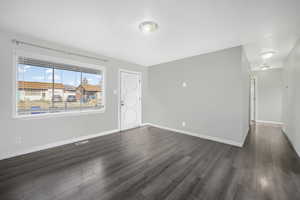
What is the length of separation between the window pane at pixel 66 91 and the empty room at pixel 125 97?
2 cm

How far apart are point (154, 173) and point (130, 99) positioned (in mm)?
3092

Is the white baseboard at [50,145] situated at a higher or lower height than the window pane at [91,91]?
lower

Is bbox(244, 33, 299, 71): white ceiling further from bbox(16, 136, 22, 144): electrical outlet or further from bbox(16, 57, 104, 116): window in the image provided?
bbox(16, 136, 22, 144): electrical outlet

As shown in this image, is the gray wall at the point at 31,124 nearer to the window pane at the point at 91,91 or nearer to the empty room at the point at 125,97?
the empty room at the point at 125,97

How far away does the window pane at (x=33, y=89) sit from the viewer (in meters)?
2.50

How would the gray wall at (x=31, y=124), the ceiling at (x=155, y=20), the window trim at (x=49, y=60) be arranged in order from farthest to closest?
1. the window trim at (x=49, y=60)
2. the gray wall at (x=31, y=124)
3. the ceiling at (x=155, y=20)

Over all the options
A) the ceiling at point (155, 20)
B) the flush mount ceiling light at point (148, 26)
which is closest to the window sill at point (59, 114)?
the ceiling at point (155, 20)

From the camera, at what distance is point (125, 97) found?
4.45 meters

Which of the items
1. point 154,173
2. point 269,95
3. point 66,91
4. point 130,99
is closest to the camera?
point 154,173

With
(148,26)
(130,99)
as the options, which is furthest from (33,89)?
(148,26)

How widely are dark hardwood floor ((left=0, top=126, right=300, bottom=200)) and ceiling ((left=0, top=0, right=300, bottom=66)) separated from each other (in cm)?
252

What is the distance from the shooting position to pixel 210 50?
3.24m

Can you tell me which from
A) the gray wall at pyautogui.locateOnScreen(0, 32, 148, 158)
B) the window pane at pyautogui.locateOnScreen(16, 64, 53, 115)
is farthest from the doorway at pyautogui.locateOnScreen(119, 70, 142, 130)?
the window pane at pyautogui.locateOnScreen(16, 64, 53, 115)

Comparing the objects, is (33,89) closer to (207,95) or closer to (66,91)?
(66,91)
